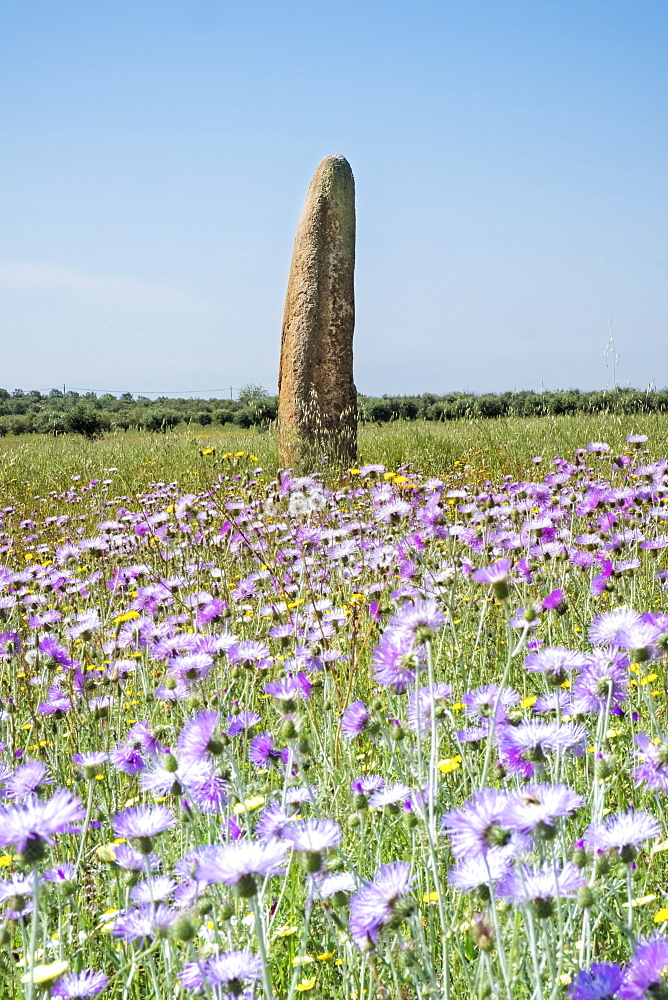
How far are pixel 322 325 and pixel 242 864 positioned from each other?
8.16 metres

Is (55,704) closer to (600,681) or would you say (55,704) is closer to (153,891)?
(153,891)

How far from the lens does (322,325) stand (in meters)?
8.73

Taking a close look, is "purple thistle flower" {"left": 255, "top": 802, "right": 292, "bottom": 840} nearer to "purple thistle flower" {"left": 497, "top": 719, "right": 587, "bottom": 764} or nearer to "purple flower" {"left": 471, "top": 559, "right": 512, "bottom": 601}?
"purple thistle flower" {"left": 497, "top": 719, "right": 587, "bottom": 764}

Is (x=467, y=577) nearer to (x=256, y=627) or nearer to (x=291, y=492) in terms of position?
(x=256, y=627)

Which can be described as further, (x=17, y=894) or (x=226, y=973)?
(x=17, y=894)

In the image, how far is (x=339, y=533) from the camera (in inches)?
130

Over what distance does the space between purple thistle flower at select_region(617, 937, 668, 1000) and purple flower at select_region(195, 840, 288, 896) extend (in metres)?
0.37

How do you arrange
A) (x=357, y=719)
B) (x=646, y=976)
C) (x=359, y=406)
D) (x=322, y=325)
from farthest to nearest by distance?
(x=359, y=406) → (x=322, y=325) → (x=357, y=719) → (x=646, y=976)

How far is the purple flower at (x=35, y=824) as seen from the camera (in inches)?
37.6

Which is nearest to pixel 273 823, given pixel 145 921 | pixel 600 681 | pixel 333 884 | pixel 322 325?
pixel 333 884

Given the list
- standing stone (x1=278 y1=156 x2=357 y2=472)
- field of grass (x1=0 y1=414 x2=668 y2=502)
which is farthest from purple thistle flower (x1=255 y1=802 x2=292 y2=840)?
standing stone (x1=278 y1=156 x2=357 y2=472)

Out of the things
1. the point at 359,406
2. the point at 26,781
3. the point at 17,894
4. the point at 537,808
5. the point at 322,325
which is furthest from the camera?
the point at 359,406

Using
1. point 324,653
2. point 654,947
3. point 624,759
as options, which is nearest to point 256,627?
point 324,653

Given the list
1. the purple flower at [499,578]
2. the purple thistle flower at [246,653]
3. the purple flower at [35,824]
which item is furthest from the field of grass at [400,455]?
the purple flower at [35,824]
